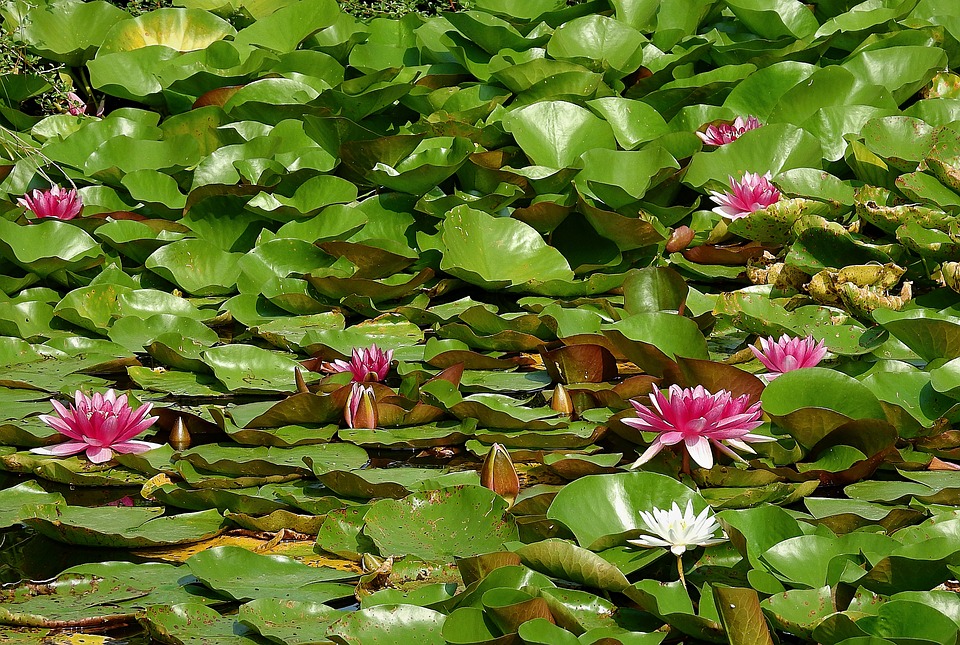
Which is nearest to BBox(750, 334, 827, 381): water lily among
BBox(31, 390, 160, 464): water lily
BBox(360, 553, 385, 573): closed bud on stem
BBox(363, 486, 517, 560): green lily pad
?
BBox(363, 486, 517, 560): green lily pad

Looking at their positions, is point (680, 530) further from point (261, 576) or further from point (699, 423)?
point (261, 576)

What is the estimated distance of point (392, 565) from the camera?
172 centimetres

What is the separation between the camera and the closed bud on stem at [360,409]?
7.65ft

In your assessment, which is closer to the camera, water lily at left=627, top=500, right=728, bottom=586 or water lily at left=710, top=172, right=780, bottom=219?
water lily at left=627, top=500, right=728, bottom=586

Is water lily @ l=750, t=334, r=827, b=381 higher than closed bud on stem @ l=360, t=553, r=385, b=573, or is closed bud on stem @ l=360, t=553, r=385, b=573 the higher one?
water lily @ l=750, t=334, r=827, b=381

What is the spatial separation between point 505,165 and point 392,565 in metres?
2.22

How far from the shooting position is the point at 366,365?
2494 millimetres

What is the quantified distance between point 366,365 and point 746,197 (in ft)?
4.47

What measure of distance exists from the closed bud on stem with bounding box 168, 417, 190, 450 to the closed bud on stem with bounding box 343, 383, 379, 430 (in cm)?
38

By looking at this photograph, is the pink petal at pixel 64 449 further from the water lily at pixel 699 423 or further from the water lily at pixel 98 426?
the water lily at pixel 699 423

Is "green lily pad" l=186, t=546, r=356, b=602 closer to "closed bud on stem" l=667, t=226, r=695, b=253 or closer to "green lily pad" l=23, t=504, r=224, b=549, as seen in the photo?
"green lily pad" l=23, t=504, r=224, b=549

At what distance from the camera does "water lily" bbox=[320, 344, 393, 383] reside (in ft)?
8.13

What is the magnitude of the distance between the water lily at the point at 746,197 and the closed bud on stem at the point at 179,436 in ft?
5.65

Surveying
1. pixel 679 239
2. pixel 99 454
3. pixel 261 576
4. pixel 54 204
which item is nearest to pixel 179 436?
pixel 99 454
